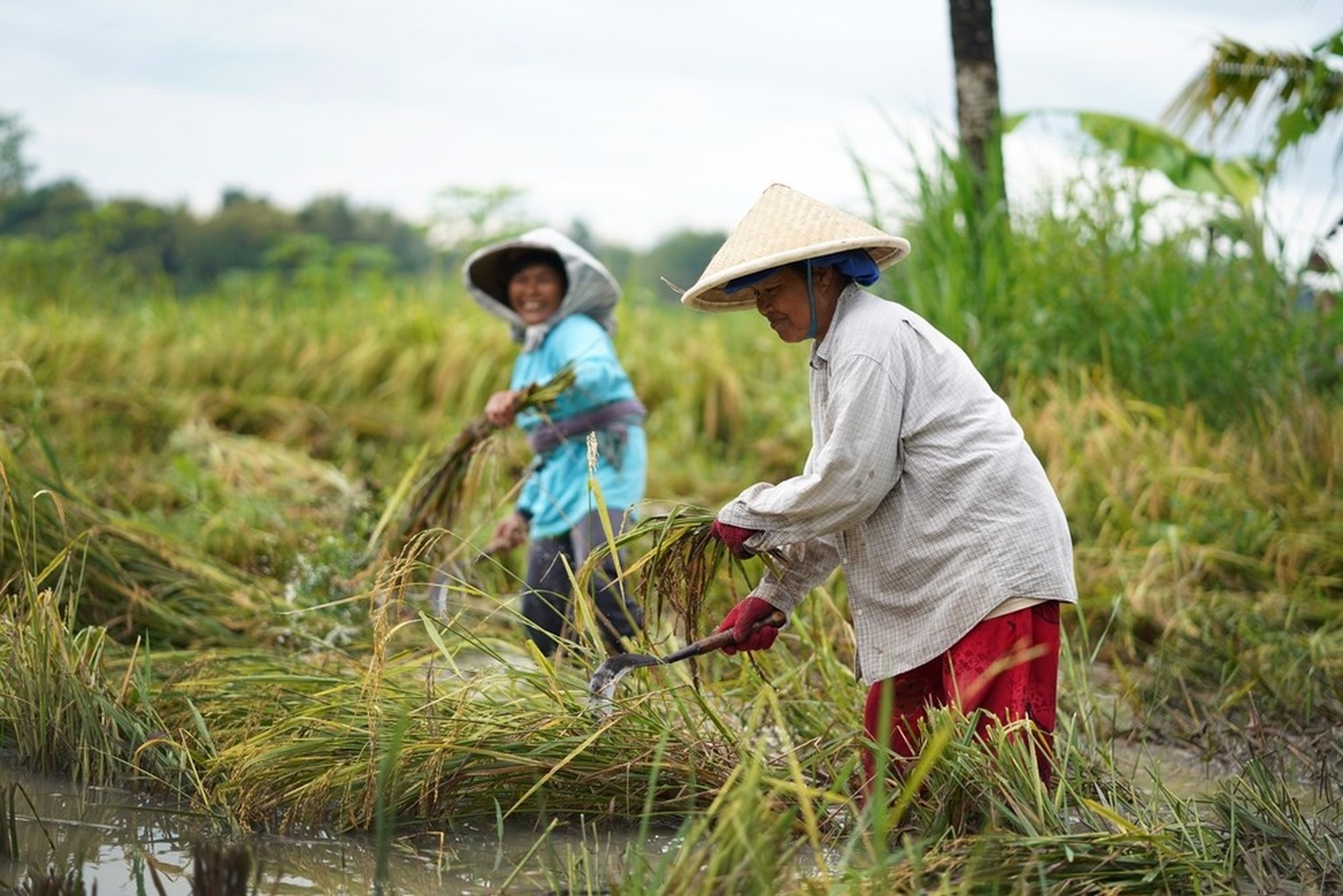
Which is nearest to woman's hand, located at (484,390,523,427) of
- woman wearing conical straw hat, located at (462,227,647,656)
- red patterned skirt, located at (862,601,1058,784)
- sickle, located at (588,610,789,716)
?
woman wearing conical straw hat, located at (462,227,647,656)

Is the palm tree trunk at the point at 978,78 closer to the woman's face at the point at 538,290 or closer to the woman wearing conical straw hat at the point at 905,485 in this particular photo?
the woman's face at the point at 538,290

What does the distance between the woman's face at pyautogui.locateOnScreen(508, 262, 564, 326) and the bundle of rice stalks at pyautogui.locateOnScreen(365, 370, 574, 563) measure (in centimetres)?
→ 27

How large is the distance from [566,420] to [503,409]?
26cm

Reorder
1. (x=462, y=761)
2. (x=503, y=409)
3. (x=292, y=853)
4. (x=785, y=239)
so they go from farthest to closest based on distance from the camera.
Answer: (x=503, y=409), (x=462, y=761), (x=292, y=853), (x=785, y=239)

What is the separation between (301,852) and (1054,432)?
4484mm

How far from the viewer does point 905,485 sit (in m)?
3.12

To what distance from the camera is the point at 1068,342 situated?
299 inches

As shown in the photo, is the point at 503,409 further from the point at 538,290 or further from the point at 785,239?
the point at 785,239

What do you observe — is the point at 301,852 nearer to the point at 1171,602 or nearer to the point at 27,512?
the point at 27,512

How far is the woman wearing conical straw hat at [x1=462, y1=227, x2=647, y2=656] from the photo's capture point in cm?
472

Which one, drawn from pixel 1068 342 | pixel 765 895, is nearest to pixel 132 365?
pixel 1068 342

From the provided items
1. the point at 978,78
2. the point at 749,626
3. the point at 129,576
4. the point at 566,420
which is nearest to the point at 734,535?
the point at 749,626

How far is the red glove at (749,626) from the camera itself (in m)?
3.29

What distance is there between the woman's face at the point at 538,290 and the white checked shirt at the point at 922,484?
6.41ft
